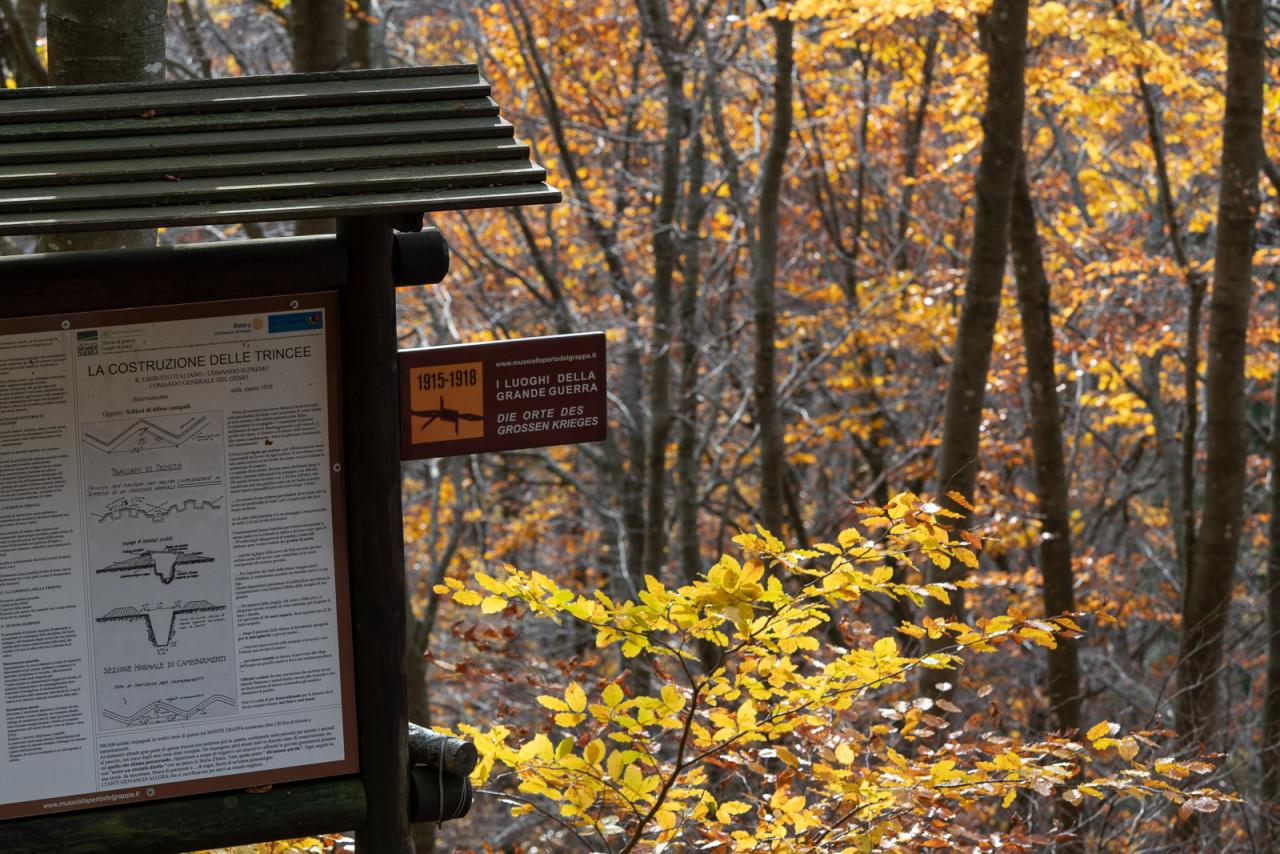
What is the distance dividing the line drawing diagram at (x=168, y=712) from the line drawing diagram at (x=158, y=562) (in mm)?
268

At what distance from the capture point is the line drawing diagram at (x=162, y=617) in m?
2.32

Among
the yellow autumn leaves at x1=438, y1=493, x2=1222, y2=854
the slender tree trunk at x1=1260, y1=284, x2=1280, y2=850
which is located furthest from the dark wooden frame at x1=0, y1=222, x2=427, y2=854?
the slender tree trunk at x1=1260, y1=284, x2=1280, y2=850

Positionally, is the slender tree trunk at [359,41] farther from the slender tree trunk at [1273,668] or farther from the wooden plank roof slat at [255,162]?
the slender tree trunk at [1273,668]

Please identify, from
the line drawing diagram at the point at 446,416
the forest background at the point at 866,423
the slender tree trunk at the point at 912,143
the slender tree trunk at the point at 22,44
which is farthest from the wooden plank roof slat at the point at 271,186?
the slender tree trunk at the point at 912,143

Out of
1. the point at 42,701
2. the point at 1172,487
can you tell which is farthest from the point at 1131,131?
the point at 42,701

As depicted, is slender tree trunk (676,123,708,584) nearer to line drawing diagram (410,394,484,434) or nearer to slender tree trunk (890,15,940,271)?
slender tree trunk (890,15,940,271)

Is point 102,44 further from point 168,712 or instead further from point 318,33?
point 168,712

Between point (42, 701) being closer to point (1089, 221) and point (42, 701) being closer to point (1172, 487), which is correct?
point (1172, 487)

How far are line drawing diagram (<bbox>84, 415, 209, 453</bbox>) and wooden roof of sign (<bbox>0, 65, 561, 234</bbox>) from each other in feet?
Result: 1.61

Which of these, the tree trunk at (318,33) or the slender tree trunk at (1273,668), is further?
the slender tree trunk at (1273,668)

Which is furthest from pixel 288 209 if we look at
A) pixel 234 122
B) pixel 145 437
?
pixel 145 437

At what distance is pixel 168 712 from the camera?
7.70 feet

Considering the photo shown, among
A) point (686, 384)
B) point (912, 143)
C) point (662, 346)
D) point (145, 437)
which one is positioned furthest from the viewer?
point (912, 143)

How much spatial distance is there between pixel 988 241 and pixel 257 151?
143 inches
